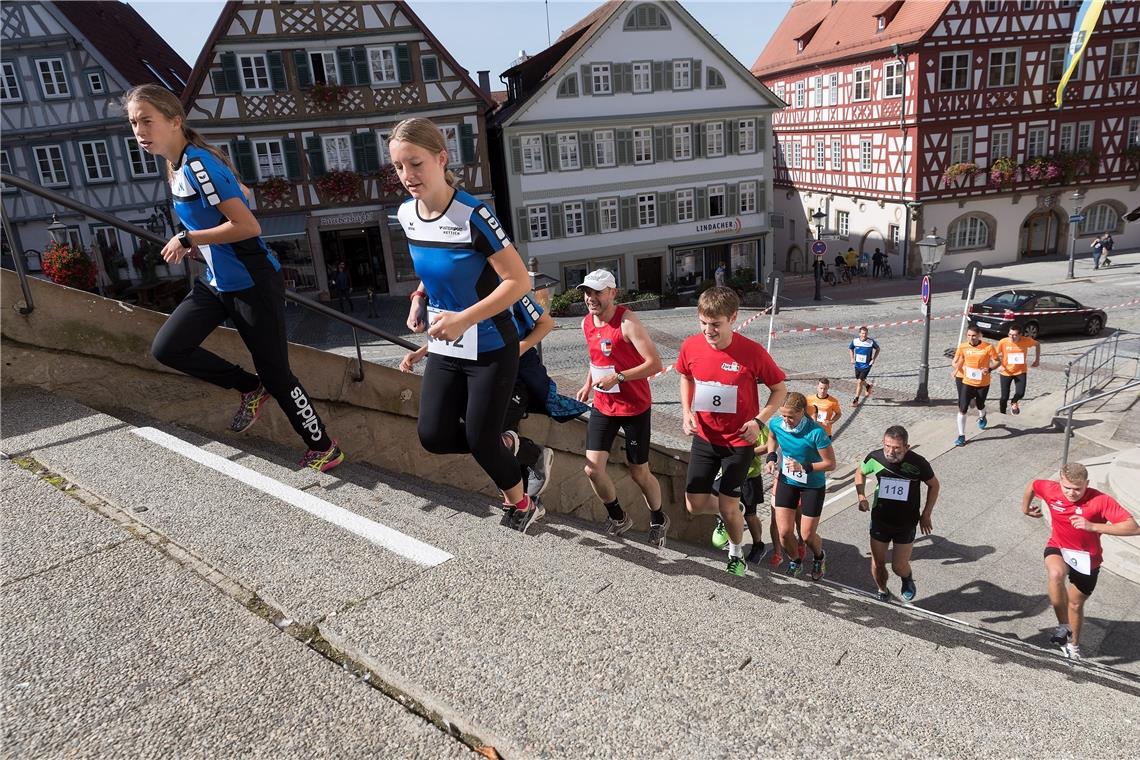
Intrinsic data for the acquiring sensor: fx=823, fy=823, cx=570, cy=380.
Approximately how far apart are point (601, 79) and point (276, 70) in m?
11.8

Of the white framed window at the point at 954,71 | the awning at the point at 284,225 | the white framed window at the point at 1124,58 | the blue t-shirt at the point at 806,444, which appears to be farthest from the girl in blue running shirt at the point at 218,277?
the white framed window at the point at 1124,58

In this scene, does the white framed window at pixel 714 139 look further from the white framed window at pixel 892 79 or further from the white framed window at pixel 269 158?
the white framed window at pixel 269 158

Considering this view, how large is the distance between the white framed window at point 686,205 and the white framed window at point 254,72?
16.1 meters

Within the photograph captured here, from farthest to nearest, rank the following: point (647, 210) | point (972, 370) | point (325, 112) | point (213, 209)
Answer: point (647, 210)
point (325, 112)
point (972, 370)
point (213, 209)

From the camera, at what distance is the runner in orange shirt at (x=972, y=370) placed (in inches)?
508

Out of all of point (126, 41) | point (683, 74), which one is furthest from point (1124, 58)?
point (126, 41)

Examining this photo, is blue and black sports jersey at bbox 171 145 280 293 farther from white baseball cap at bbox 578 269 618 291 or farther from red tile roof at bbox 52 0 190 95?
red tile roof at bbox 52 0 190 95

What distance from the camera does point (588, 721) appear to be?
3.04m

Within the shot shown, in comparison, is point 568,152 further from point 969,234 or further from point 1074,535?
point 1074,535

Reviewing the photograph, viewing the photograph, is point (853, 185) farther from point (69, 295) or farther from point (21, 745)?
point (21, 745)

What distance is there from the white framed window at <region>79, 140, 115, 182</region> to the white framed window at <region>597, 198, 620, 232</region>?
18.3 metres

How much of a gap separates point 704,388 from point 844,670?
7.42 feet

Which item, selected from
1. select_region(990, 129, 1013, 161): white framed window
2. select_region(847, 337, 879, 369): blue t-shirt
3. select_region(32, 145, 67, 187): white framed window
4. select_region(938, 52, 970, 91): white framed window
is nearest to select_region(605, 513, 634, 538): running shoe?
select_region(847, 337, 879, 369): blue t-shirt

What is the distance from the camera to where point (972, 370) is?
12938 mm
